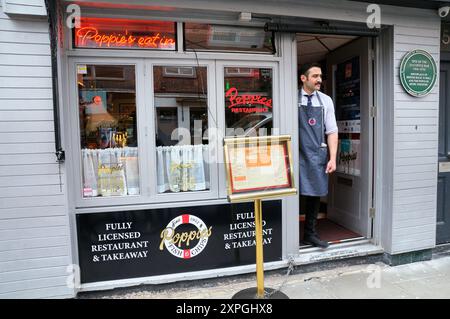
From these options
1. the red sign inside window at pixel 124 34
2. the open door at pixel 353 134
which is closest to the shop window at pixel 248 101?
the red sign inside window at pixel 124 34

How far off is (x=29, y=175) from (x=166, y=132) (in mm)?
1269

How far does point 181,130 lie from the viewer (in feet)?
11.2

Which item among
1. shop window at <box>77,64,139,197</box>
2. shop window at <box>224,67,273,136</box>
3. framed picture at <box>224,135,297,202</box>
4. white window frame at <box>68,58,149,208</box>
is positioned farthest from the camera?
shop window at <box>224,67,273,136</box>

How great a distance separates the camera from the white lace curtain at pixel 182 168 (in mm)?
3383

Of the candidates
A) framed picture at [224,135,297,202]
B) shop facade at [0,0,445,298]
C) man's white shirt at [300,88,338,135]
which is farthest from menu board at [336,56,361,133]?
framed picture at [224,135,297,202]

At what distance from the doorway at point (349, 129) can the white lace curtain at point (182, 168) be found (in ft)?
5.04

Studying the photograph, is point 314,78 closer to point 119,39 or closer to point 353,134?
point 353,134

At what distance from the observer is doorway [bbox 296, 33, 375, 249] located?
13.2ft

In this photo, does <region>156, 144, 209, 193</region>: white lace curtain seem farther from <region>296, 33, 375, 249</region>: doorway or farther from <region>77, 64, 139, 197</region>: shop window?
<region>296, 33, 375, 249</region>: doorway

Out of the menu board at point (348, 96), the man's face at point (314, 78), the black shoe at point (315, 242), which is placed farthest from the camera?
the menu board at point (348, 96)

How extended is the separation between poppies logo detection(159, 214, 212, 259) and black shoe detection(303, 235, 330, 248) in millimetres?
1282

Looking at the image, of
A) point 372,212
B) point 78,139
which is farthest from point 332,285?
point 78,139

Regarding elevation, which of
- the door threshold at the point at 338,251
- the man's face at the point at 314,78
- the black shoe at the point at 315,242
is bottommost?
the door threshold at the point at 338,251

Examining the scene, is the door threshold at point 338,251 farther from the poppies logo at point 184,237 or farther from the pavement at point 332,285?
the poppies logo at point 184,237
